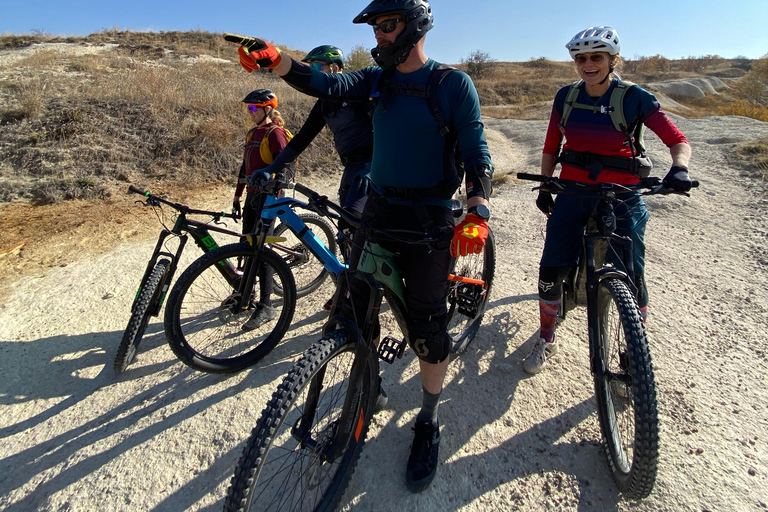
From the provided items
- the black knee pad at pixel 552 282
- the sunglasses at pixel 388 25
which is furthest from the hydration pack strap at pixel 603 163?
the sunglasses at pixel 388 25

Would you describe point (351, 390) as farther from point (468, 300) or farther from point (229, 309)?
point (229, 309)

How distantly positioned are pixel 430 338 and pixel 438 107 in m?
1.22

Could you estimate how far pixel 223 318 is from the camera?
3.32 metres

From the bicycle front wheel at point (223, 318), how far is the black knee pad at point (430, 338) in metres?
1.41

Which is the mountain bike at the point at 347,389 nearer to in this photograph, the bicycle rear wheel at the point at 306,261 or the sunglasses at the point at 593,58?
the sunglasses at the point at 593,58

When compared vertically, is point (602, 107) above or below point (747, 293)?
above

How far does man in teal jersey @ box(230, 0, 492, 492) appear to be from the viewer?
1997 mm

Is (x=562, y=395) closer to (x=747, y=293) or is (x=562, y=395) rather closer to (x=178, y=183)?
(x=747, y=293)

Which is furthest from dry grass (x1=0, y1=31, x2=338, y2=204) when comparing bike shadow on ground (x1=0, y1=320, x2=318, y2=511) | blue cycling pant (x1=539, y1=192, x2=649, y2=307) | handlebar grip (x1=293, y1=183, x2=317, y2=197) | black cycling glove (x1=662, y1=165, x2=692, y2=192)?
black cycling glove (x1=662, y1=165, x2=692, y2=192)

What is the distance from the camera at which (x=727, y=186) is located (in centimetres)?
737

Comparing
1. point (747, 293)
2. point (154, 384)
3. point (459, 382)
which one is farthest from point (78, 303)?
point (747, 293)

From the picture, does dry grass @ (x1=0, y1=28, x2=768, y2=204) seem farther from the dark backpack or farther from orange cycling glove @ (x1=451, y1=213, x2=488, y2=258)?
orange cycling glove @ (x1=451, y1=213, x2=488, y2=258)

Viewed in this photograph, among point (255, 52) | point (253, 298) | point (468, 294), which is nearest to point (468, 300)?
point (468, 294)

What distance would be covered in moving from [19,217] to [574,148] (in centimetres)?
814
